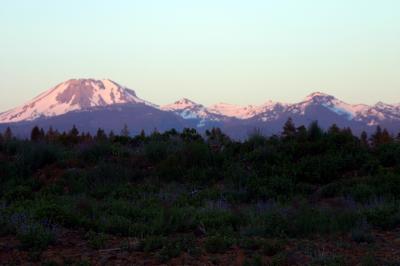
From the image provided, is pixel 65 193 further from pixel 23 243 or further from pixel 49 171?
pixel 23 243

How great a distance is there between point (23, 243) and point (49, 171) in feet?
27.0

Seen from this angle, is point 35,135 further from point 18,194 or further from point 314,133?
point 18,194

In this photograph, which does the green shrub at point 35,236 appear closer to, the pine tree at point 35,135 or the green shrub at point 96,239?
the green shrub at point 96,239

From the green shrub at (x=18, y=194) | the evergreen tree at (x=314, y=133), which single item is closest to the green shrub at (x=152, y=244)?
the green shrub at (x=18, y=194)

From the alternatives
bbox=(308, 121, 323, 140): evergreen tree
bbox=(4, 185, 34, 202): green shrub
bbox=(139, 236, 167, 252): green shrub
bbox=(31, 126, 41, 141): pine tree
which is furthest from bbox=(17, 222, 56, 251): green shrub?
bbox=(31, 126, 41, 141): pine tree

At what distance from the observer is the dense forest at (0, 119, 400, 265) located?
304 inches

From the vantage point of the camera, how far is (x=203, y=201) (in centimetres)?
1188

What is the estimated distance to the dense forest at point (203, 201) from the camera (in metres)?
7.72

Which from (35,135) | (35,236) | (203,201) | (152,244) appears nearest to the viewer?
(152,244)

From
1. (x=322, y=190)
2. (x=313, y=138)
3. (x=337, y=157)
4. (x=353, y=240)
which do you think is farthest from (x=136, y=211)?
(x=313, y=138)

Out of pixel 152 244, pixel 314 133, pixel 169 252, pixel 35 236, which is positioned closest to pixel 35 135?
pixel 314 133

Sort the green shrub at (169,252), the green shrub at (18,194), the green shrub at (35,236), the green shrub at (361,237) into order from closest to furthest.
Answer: the green shrub at (169,252), the green shrub at (35,236), the green shrub at (361,237), the green shrub at (18,194)

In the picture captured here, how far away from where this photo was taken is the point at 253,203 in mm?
12211

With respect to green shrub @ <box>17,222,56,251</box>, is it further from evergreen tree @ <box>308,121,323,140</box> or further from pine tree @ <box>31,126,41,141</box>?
pine tree @ <box>31,126,41,141</box>
